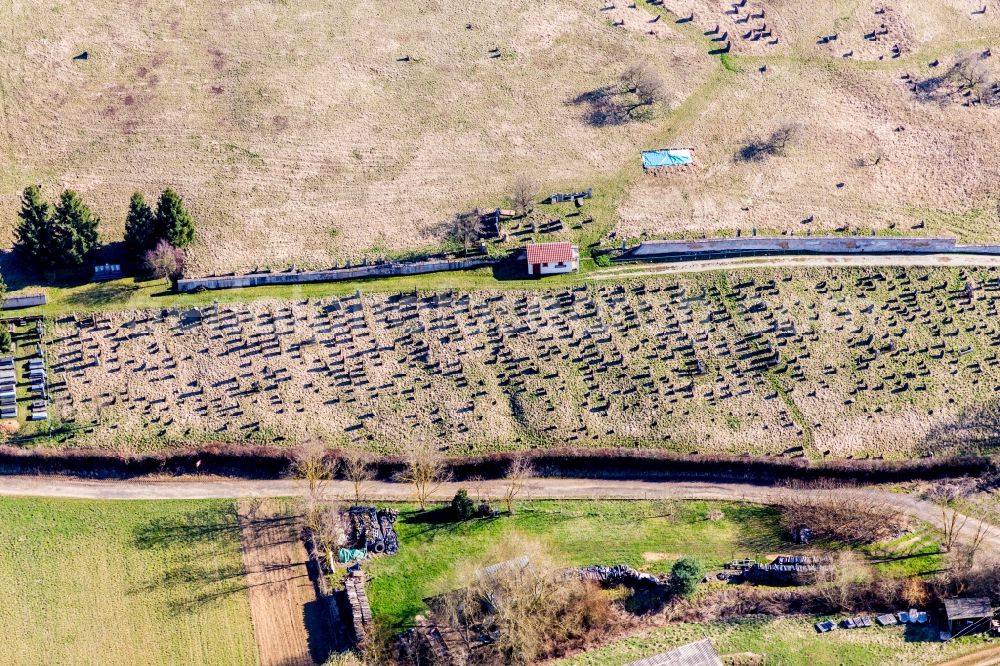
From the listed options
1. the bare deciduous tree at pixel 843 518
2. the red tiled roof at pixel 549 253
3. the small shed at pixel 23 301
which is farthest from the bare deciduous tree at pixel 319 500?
the bare deciduous tree at pixel 843 518

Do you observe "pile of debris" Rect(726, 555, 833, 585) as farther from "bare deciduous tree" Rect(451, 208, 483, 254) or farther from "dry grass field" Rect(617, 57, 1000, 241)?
"bare deciduous tree" Rect(451, 208, 483, 254)

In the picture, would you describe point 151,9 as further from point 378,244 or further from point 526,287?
point 526,287

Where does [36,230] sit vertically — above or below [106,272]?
above

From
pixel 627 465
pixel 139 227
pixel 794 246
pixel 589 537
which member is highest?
pixel 139 227

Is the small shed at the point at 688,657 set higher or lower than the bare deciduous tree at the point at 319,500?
lower

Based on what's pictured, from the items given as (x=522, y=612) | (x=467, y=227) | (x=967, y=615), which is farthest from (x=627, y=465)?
(x=467, y=227)

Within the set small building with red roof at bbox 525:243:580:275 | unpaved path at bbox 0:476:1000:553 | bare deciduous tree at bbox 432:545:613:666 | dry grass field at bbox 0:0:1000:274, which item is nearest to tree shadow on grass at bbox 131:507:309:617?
unpaved path at bbox 0:476:1000:553

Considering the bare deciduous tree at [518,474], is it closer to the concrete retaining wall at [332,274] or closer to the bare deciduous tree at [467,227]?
the concrete retaining wall at [332,274]

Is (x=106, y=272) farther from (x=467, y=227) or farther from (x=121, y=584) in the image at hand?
(x=467, y=227)
